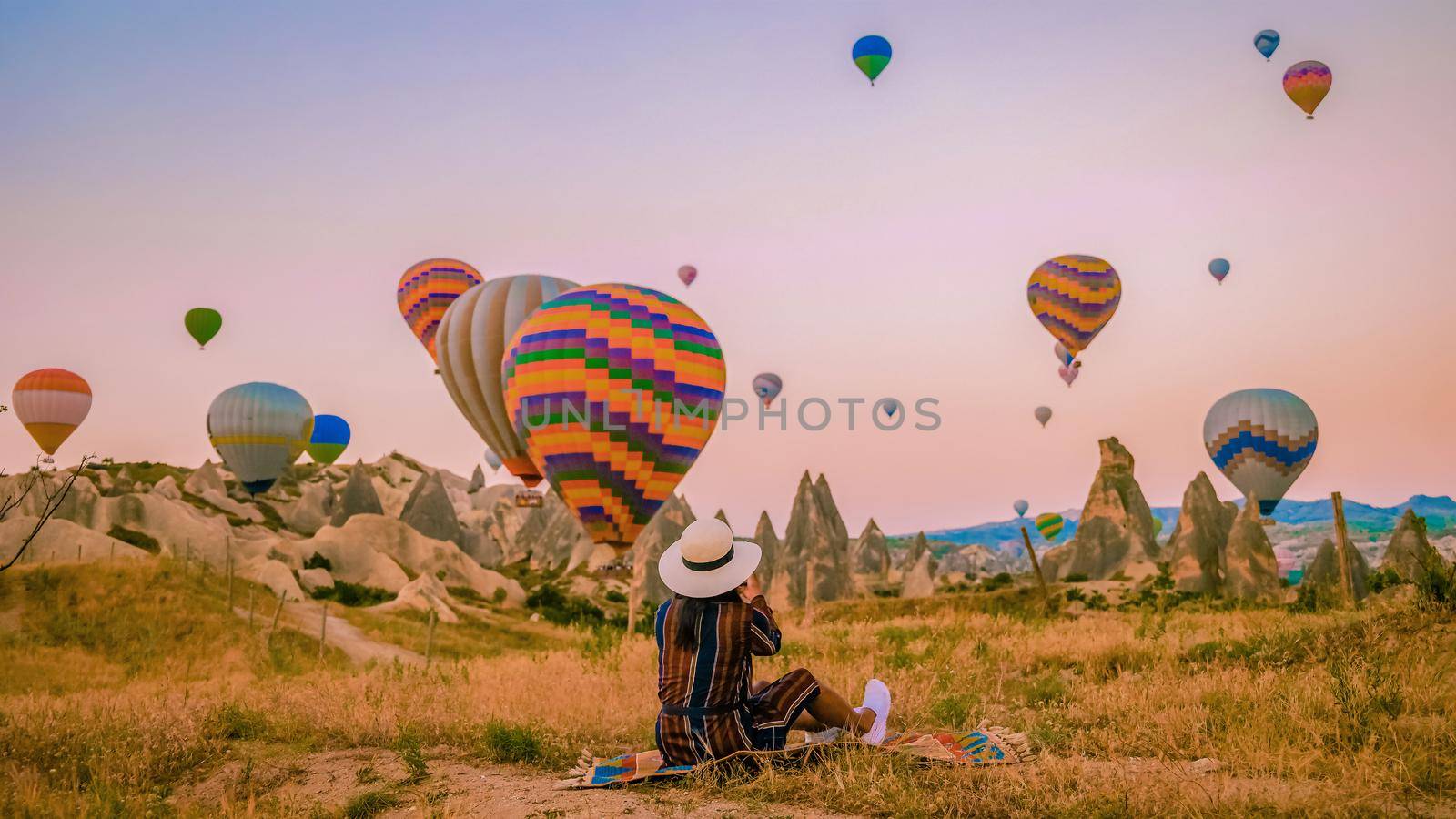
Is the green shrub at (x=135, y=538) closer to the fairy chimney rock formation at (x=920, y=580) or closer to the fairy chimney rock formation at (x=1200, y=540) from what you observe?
the fairy chimney rock formation at (x=920, y=580)

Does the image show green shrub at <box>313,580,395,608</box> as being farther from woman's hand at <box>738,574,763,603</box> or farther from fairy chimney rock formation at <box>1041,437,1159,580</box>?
woman's hand at <box>738,574,763,603</box>

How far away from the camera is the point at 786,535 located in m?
59.1

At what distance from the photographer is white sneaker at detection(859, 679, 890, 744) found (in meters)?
7.54

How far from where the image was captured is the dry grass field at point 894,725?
659 centimetres

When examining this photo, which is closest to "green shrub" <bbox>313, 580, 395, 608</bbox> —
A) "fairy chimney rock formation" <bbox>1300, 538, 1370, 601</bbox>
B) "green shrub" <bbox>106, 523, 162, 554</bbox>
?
"green shrub" <bbox>106, 523, 162, 554</bbox>

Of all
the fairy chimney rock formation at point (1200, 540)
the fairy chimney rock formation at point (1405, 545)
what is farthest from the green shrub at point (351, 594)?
the fairy chimney rock formation at point (1405, 545)

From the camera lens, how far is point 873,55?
3512 centimetres

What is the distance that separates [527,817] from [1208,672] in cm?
664

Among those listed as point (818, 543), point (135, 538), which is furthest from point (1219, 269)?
point (135, 538)

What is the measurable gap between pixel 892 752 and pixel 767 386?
4889cm

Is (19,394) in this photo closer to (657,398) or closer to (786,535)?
(786,535)

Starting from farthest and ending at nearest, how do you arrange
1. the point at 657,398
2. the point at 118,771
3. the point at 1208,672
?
the point at 657,398 → the point at 1208,672 → the point at 118,771

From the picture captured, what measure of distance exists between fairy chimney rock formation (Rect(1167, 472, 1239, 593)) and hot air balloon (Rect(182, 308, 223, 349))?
4271 centimetres

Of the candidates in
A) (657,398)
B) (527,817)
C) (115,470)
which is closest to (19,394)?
(115,470)
